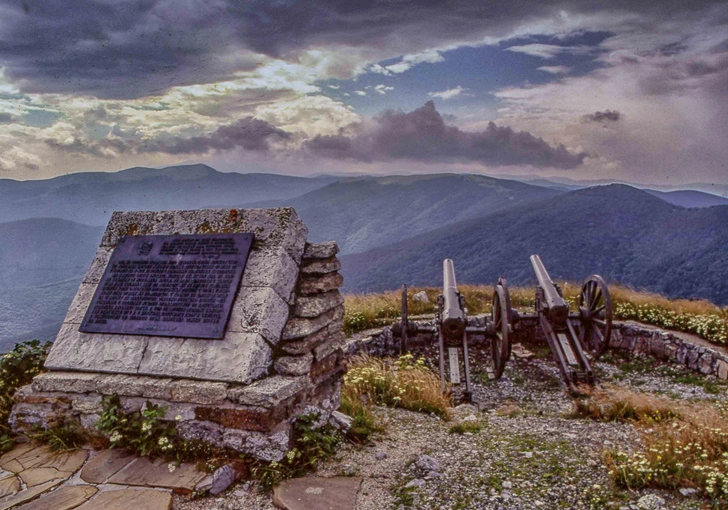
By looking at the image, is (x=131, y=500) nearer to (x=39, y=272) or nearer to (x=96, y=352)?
(x=96, y=352)

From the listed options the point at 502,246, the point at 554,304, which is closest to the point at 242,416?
the point at 554,304

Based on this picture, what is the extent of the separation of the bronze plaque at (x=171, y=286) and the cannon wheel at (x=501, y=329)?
5012mm

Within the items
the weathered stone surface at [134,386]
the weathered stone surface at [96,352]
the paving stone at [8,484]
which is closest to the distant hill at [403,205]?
the weathered stone surface at [96,352]

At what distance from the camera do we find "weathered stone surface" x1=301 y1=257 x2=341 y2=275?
15.4 ft

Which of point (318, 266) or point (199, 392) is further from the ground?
point (318, 266)

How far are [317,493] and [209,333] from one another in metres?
1.57

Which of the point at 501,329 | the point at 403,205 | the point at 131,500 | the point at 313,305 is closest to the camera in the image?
the point at 131,500

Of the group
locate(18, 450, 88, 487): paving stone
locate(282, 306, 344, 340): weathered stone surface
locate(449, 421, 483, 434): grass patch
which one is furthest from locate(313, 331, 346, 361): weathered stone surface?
locate(18, 450, 88, 487): paving stone

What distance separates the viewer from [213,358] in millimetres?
4059

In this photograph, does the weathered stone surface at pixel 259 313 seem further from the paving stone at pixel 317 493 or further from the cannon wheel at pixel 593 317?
the cannon wheel at pixel 593 317

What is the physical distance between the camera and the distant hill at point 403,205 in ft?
440

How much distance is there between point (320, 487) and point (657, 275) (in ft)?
185

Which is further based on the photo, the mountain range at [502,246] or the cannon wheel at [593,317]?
the mountain range at [502,246]

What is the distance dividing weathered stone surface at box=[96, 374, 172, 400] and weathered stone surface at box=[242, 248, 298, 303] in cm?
107
